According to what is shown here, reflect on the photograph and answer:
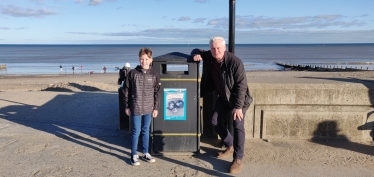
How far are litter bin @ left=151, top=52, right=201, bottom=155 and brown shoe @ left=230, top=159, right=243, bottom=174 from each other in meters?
0.72

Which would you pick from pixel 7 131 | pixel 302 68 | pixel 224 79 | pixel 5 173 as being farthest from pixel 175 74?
pixel 302 68

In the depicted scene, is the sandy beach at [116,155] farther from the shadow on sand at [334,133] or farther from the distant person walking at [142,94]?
the distant person walking at [142,94]

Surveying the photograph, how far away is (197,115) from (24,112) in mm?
4931

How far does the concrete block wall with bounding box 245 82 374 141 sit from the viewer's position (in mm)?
5602

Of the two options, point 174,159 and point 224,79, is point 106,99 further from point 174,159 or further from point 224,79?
point 224,79

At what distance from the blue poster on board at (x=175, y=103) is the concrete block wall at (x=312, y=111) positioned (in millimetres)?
1307

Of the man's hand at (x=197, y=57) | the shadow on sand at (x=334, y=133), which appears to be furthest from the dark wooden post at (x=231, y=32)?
the shadow on sand at (x=334, y=133)

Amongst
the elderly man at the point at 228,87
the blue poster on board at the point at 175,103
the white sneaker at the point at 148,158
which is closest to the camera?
the elderly man at the point at 228,87

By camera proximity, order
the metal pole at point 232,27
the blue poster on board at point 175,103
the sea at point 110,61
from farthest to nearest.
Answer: the sea at point 110,61 → the metal pole at point 232,27 → the blue poster on board at point 175,103

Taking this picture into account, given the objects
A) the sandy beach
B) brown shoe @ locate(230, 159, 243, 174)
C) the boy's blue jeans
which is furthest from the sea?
brown shoe @ locate(230, 159, 243, 174)

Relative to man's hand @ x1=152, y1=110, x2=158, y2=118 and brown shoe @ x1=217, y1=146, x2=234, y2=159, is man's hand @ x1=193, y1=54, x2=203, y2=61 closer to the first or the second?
man's hand @ x1=152, y1=110, x2=158, y2=118

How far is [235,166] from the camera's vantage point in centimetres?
444

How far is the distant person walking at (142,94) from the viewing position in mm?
4547

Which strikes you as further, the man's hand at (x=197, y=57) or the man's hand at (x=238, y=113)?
the man's hand at (x=197, y=57)
